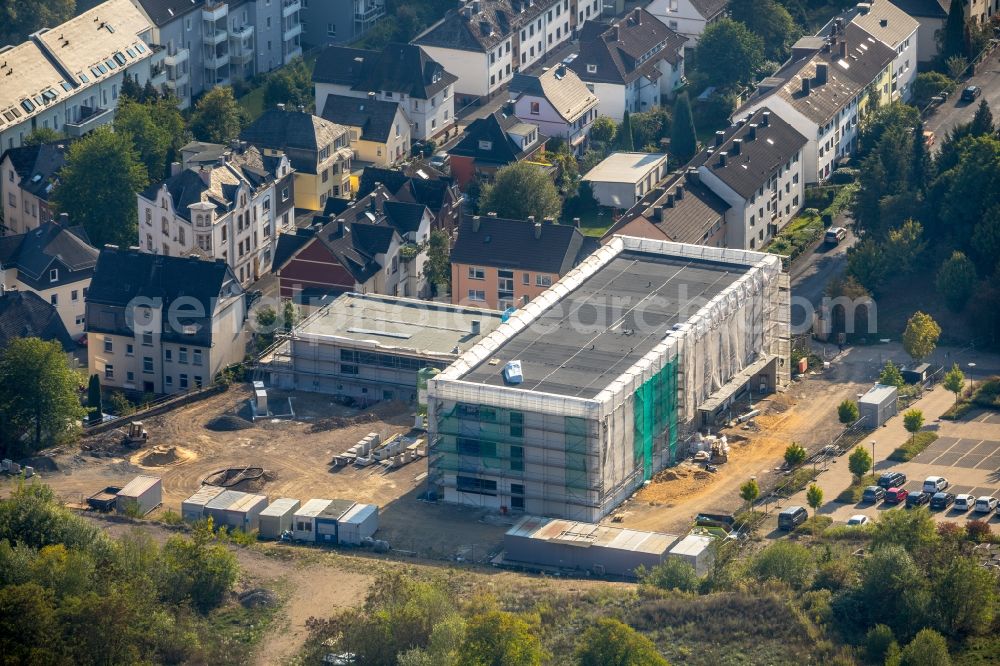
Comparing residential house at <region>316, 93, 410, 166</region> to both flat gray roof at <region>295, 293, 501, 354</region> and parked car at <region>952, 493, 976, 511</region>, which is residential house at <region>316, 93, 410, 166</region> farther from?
parked car at <region>952, 493, 976, 511</region>

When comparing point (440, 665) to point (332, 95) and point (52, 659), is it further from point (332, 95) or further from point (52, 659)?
point (332, 95)

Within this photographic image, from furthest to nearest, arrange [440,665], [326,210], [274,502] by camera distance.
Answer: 1. [326,210]
2. [274,502]
3. [440,665]

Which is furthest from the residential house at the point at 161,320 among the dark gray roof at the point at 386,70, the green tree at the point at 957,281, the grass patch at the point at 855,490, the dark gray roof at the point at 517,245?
the green tree at the point at 957,281

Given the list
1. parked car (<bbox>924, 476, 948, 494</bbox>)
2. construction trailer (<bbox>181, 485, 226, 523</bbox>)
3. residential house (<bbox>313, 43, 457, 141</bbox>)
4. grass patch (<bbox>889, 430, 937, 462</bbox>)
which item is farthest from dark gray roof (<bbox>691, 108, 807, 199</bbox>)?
construction trailer (<bbox>181, 485, 226, 523</bbox>)


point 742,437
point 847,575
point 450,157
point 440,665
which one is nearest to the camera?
point 440,665

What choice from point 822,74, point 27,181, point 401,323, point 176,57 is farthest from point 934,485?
point 176,57

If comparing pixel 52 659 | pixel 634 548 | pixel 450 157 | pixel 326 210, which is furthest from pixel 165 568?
pixel 450 157

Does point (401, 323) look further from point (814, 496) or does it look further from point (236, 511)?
point (814, 496)
